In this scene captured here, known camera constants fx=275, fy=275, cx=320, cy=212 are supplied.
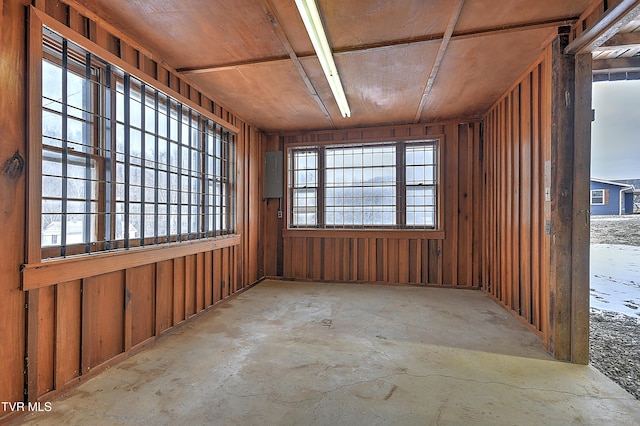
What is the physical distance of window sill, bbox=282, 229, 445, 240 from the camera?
4859mm

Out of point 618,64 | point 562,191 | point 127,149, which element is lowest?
point 562,191

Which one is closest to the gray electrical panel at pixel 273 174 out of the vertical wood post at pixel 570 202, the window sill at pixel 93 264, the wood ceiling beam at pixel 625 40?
the window sill at pixel 93 264

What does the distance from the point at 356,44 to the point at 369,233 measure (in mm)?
3214

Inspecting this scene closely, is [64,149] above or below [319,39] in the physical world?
below

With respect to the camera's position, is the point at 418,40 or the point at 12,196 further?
the point at 418,40

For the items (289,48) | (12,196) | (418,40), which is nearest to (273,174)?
(289,48)

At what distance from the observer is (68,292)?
2021 millimetres

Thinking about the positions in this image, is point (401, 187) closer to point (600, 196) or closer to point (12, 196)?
point (12, 196)

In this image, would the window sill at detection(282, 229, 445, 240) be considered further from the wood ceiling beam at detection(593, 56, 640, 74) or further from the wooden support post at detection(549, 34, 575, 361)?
the wood ceiling beam at detection(593, 56, 640, 74)

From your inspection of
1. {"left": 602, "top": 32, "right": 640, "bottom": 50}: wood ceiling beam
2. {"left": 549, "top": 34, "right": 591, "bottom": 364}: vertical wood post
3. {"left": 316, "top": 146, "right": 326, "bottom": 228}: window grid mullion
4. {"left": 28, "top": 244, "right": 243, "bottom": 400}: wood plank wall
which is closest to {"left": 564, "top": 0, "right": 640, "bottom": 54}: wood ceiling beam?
{"left": 549, "top": 34, "right": 591, "bottom": 364}: vertical wood post

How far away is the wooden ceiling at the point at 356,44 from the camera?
7.04ft

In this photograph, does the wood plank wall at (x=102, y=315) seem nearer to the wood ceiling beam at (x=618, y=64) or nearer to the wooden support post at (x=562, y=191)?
the wooden support post at (x=562, y=191)

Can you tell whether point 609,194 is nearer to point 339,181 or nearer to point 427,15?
point 339,181

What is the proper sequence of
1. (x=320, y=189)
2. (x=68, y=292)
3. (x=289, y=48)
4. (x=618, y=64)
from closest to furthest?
1. (x=68, y=292)
2. (x=289, y=48)
3. (x=618, y=64)
4. (x=320, y=189)
